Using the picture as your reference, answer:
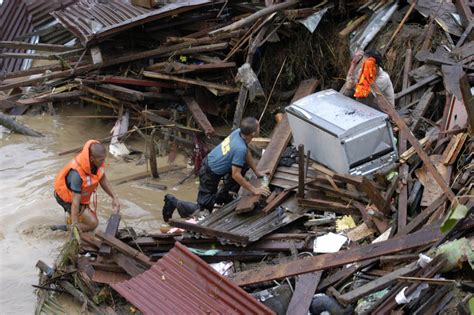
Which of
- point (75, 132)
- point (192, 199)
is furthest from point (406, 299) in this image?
point (75, 132)

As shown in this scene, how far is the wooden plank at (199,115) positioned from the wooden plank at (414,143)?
387 cm

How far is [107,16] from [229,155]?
5516 millimetres

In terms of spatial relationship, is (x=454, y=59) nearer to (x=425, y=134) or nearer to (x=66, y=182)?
(x=425, y=134)

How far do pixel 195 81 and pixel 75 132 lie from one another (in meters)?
2.86

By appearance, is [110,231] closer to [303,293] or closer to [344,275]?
[303,293]

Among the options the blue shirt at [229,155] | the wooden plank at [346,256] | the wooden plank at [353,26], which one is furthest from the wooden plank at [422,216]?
the wooden plank at [353,26]

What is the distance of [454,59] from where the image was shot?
9.41 metres

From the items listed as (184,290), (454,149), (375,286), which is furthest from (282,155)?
(375,286)

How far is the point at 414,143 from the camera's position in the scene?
7527mm

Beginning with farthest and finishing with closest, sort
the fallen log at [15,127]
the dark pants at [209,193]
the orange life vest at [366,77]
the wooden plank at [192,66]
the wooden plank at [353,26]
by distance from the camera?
1. the fallen log at [15,127]
2. the wooden plank at [192,66]
3. the wooden plank at [353,26]
4. the dark pants at [209,193]
5. the orange life vest at [366,77]

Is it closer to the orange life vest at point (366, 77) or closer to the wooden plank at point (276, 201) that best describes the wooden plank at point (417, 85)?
the orange life vest at point (366, 77)

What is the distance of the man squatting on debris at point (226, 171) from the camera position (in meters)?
7.98

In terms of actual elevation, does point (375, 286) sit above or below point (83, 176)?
above

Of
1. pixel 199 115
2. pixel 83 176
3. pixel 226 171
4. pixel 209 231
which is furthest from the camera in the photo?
pixel 199 115
